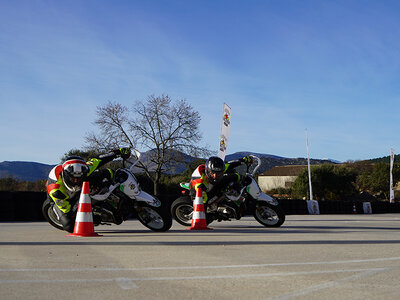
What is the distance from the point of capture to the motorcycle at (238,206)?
1123 centimetres

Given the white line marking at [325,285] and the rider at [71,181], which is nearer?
the white line marking at [325,285]

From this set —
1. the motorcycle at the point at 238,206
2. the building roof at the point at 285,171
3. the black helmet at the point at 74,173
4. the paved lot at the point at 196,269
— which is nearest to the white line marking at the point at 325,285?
the paved lot at the point at 196,269

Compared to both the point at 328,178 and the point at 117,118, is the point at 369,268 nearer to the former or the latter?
the point at 117,118

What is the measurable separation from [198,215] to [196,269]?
223 inches

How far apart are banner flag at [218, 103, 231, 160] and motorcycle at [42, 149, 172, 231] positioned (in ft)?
39.3

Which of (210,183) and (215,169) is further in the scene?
(210,183)

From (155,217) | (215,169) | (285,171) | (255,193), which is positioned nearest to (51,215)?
(155,217)

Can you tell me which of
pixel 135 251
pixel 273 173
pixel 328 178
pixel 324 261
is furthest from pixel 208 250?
pixel 273 173

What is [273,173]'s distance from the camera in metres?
130

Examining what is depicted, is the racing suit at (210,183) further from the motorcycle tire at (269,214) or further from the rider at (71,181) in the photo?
the rider at (71,181)

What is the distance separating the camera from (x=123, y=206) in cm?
966

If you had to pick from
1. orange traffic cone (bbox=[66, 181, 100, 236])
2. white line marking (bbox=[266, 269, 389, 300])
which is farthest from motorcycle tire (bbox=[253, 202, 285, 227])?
white line marking (bbox=[266, 269, 389, 300])

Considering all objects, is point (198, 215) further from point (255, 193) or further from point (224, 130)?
point (224, 130)

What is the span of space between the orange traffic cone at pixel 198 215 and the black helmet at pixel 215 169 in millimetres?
424
